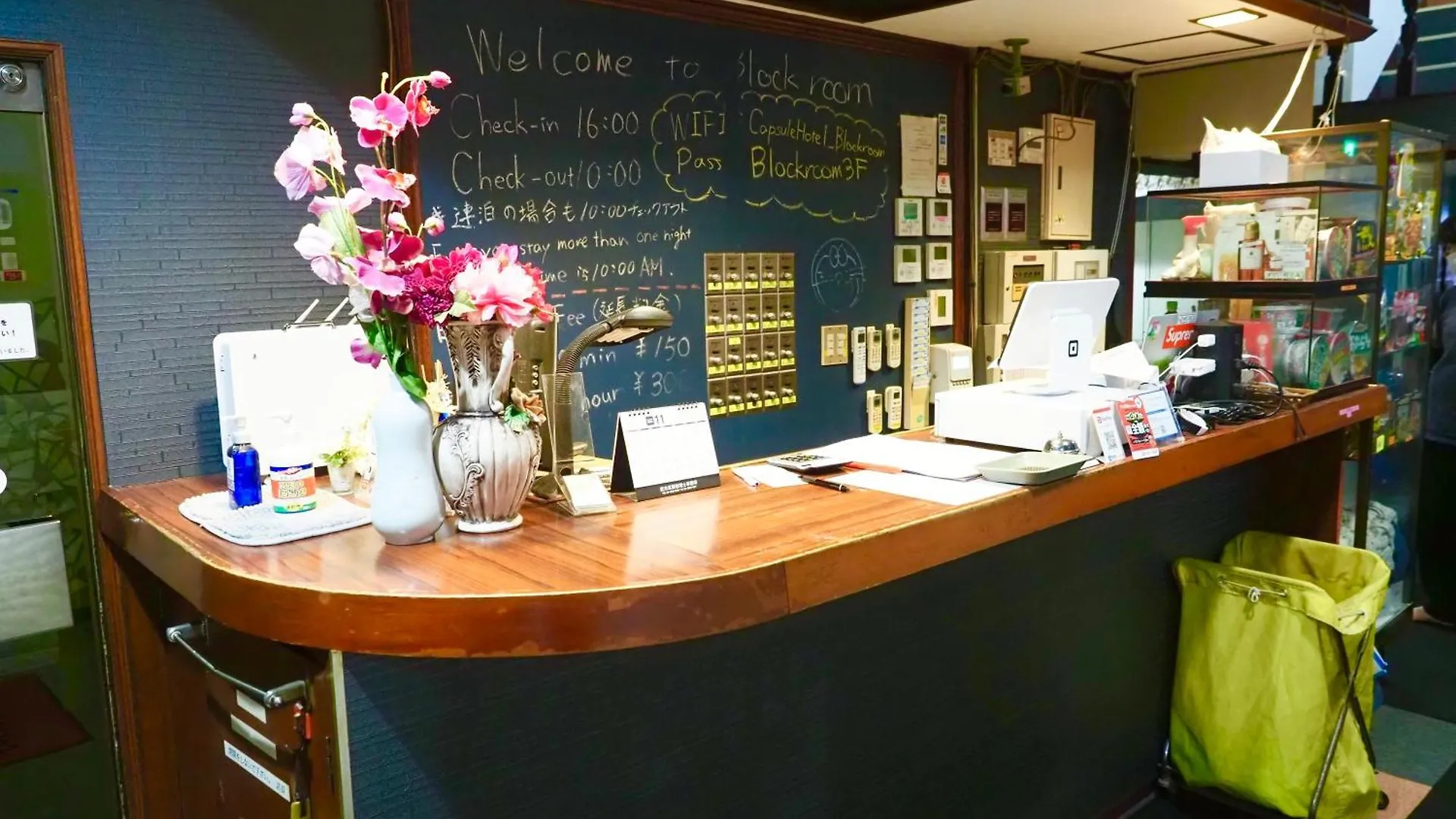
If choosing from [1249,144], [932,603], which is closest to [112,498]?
[932,603]

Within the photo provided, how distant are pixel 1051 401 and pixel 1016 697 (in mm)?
796

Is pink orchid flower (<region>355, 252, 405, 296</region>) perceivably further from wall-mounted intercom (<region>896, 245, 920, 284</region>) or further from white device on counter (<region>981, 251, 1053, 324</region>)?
white device on counter (<region>981, 251, 1053, 324</region>)

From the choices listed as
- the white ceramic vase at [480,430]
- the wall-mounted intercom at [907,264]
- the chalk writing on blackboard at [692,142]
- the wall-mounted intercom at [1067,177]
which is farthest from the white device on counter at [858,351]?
the white ceramic vase at [480,430]

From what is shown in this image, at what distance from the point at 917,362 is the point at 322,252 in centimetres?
298

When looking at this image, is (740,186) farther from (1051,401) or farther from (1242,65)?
(1242,65)

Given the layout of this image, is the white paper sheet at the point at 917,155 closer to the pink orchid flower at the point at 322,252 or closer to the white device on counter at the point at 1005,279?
the white device on counter at the point at 1005,279

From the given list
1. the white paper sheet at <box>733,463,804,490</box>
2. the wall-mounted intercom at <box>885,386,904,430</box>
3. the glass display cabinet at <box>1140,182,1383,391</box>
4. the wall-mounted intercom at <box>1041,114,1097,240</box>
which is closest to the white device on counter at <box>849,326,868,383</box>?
the wall-mounted intercom at <box>885,386,904,430</box>

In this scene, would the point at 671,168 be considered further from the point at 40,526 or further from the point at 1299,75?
the point at 1299,75

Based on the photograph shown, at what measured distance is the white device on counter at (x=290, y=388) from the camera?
2215 mm

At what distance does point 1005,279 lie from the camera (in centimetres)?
440

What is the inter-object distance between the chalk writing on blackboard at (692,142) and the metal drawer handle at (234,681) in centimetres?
196

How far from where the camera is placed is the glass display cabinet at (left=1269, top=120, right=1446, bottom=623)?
362cm

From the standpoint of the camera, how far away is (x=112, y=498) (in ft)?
7.32

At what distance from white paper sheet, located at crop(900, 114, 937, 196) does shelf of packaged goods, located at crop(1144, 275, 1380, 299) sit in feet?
3.53
